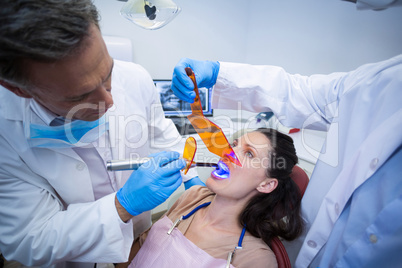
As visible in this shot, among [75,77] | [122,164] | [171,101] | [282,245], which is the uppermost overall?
[75,77]

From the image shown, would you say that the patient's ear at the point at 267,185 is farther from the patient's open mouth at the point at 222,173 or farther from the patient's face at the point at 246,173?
the patient's open mouth at the point at 222,173

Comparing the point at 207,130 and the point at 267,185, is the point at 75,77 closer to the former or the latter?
the point at 207,130

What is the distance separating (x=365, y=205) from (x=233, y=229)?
664 mm

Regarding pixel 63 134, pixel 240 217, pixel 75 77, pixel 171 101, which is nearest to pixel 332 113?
pixel 240 217

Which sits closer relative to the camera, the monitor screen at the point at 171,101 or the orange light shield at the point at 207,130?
the orange light shield at the point at 207,130

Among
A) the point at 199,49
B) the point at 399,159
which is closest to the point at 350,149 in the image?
the point at 399,159

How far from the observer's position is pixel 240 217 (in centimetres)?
116

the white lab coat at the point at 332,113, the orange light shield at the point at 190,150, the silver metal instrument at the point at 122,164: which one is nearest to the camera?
the white lab coat at the point at 332,113

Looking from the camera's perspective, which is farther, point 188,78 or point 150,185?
point 188,78

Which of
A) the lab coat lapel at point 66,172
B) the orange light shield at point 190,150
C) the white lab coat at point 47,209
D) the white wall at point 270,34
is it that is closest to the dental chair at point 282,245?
the orange light shield at point 190,150

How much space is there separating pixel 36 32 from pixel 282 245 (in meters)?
1.29

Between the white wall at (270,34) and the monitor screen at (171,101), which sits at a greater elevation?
the white wall at (270,34)

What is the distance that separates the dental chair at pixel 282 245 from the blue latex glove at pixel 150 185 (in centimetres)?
60

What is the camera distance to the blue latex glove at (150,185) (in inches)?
34.7
